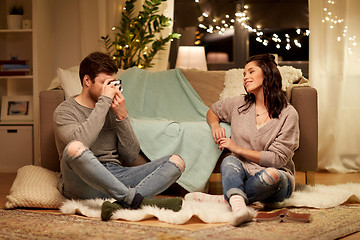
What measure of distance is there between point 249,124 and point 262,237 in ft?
2.91

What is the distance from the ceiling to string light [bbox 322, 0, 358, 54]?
643 mm

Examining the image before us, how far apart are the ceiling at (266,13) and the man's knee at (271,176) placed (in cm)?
293

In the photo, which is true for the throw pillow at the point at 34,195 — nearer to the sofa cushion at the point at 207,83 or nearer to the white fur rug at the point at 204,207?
the white fur rug at the point at 204,207

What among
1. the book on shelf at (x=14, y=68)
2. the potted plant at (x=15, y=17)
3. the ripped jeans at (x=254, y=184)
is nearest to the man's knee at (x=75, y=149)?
the ripped jeans at (x=254, y=184)

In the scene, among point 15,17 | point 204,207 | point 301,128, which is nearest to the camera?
point 204,207

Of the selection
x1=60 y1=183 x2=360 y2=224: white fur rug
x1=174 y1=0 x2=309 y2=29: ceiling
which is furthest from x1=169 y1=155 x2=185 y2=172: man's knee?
x1=174 y1=0 x2=309 y2=29: ceiling

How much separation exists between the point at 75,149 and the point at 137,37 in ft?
8.05

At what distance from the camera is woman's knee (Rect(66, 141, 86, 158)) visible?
2.31 meters

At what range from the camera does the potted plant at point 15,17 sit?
4605 mm

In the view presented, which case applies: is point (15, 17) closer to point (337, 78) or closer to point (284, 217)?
point (337, 78)

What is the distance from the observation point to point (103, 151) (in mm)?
2680

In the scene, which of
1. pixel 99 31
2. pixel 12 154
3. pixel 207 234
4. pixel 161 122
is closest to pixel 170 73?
pixel 161 122

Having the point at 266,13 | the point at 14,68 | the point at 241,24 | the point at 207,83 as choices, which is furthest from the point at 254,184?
the point at 266,13

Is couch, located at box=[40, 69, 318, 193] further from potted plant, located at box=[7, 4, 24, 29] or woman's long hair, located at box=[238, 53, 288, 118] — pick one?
potted plant, located at box=[7, 4, 24, 29]
